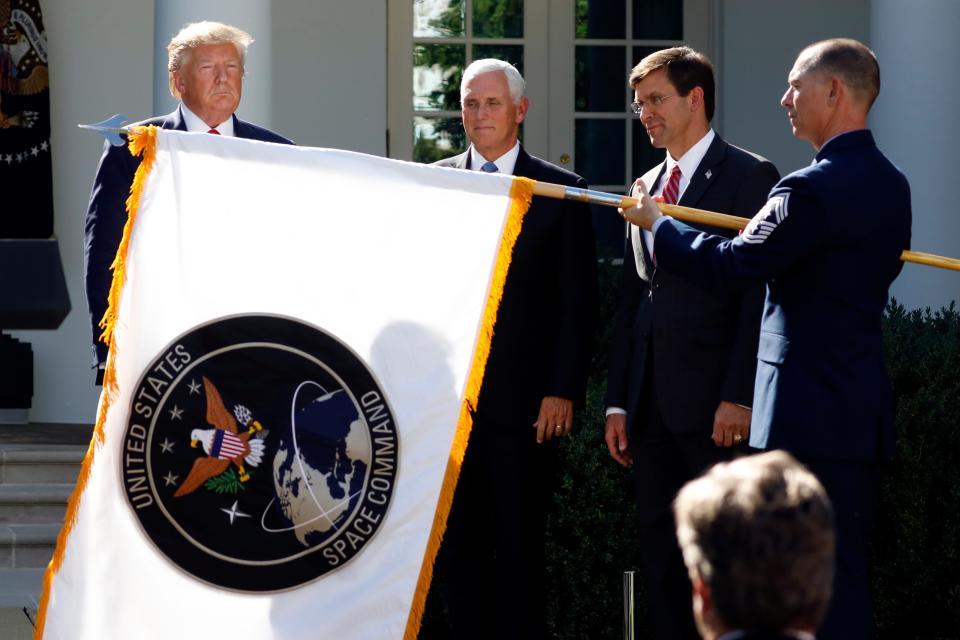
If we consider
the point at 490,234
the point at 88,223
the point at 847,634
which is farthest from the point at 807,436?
the point at 88,223

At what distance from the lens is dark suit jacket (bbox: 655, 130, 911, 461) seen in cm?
384

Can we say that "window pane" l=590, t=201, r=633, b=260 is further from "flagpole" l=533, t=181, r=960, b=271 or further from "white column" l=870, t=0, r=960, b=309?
"flagpole" l=533, t=181, r=960, b=271

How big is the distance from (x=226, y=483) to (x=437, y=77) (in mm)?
5790

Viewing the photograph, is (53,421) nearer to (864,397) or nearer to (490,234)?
(490,234)

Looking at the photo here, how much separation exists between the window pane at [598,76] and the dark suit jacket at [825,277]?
5.81 metres

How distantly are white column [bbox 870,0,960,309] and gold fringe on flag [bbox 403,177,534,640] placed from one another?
3.43 metres

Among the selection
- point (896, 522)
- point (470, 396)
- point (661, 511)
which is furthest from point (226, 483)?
point (896, 522)

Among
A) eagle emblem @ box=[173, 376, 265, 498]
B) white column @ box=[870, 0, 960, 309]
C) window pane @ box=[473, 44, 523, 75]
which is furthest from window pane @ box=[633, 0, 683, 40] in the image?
eagle emblem @ box=[173, 376, 265, 498]

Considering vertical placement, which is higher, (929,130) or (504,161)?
(929,130)

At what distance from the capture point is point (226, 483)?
4.18m

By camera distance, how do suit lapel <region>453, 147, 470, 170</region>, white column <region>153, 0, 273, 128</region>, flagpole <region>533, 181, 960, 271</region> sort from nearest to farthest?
flagpole <region>533, 181, 960, 271</region>, suit lapel <region>453, 147, 470, 170</region>, white column <region>153, 0, 273, 128</region>

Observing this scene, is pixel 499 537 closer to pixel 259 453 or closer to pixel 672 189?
pixel 259 453

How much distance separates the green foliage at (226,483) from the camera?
417cm

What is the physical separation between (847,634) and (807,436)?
0.51 m
